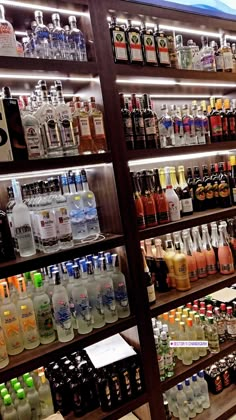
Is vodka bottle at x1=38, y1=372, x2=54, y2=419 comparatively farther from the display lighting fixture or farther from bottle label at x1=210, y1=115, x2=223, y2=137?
bottle label at x1=210, y1=115, x2=223, y2=137

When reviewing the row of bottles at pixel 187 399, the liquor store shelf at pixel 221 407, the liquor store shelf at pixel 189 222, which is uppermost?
the liquor store shelf at pixel 189 222

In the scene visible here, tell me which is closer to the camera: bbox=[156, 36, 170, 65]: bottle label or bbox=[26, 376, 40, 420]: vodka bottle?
bbox=[26, 376, 40, 420]: vodka bottle

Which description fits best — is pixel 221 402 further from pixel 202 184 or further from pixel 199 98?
pixel 199 98

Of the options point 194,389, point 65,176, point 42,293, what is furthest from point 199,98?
point 194,389

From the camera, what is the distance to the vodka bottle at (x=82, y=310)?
1.46 m

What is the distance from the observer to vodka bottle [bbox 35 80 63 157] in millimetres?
1377

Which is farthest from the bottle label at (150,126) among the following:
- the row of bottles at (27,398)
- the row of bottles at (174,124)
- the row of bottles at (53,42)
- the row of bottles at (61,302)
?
the row of bottles at (27,398)

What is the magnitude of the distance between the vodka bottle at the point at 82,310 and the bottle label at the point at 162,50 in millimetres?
1303

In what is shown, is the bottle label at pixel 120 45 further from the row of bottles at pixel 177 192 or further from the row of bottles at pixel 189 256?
the row of bottles at pixel 189 256

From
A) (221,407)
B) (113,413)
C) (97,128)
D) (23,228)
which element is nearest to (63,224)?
(23,228)

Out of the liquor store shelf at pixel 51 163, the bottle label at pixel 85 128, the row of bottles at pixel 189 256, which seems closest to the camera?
the liquor store shelf at pixel 51 163

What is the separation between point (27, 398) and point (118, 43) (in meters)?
1.75

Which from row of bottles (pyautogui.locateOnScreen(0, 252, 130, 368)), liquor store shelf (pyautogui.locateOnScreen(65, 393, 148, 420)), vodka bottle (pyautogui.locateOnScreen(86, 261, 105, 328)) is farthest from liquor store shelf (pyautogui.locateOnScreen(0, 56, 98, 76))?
liquor store shelf (pyautogui.locateOnScreen(65, 393, 148, 420))

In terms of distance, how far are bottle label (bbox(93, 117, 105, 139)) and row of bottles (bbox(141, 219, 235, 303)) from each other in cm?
78
